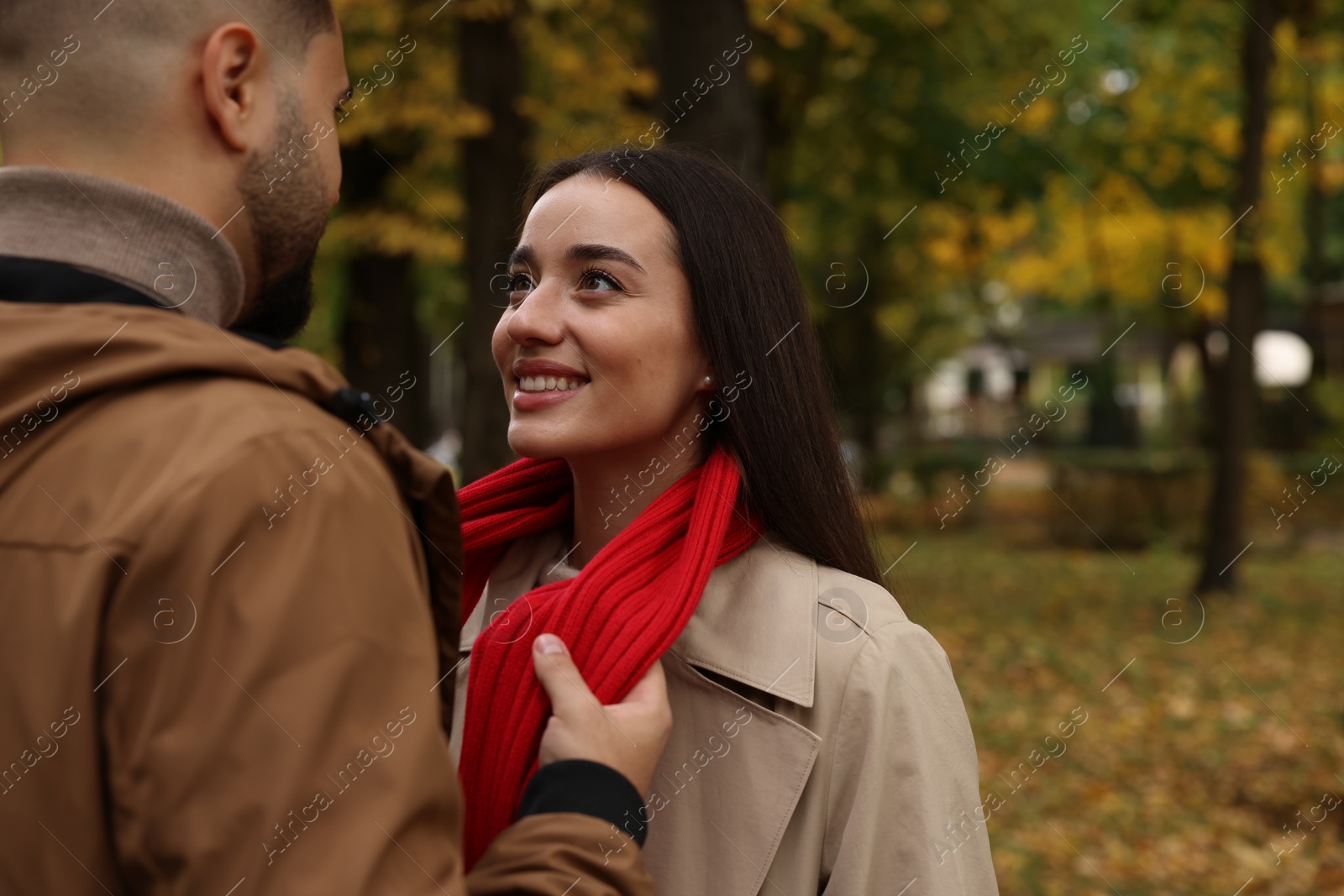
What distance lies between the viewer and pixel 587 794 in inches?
55.2

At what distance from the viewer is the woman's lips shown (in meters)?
2.11

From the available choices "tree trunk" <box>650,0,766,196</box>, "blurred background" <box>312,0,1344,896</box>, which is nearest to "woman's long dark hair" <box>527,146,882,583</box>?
"blurred background" <box>312,0,1344,896</box>

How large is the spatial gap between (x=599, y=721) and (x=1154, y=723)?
7.33m

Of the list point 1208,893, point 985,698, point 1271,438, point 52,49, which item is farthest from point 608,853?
point 1271,438

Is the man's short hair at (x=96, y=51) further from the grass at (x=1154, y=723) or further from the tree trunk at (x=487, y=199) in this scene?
the tree trunk at (x=487, y=199)

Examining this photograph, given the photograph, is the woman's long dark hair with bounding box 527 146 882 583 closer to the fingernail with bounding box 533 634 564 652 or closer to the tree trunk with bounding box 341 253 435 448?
the fingernail with bounding box 533 634 564 652

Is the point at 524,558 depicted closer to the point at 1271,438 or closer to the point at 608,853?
the point at 608,853

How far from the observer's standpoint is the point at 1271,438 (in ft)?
72.7

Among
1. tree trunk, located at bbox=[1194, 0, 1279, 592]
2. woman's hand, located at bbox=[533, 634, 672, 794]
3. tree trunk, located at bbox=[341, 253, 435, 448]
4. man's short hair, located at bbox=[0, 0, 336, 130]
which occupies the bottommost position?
tree trunk, located at bbox=[1194, 0, 1279, 592]

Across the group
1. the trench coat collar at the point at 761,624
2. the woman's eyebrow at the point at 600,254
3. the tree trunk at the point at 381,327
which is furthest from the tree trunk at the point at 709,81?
the tree trunk at the point at 381,327

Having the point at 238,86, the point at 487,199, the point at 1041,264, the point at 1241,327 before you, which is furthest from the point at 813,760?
the point at 1041,264

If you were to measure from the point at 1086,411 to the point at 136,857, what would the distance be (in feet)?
86.2

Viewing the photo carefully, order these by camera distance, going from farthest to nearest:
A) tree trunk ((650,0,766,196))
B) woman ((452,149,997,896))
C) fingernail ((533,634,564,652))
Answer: tree trunk ((650,0,766,196))
woman ((452,149,997,896))
fingernail ((533,634,564,652))

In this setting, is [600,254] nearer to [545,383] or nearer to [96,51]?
[545,383]
